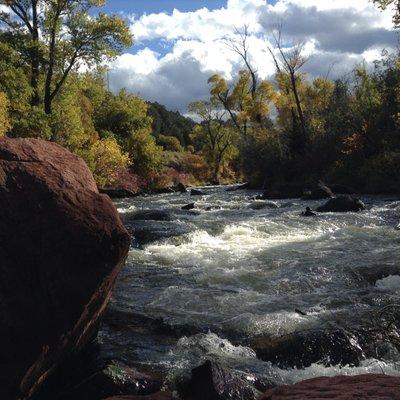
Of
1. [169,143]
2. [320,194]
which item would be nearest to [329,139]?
[320,194]

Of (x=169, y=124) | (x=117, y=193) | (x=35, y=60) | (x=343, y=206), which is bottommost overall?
(x=117, y=193)

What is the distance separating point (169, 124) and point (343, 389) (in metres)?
111

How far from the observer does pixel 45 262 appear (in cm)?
483

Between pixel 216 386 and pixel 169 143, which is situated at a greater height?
pixel 216 386

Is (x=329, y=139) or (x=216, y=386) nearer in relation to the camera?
(x=216, y=386)

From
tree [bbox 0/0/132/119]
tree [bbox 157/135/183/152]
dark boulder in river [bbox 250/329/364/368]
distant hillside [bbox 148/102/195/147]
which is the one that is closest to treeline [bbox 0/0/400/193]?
tree [bbox 0/0/132/119]

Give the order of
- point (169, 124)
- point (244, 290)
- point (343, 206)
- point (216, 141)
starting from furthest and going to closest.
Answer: point (169, 124)
point (216, 141)
point (343, 206)
point (244, 290)

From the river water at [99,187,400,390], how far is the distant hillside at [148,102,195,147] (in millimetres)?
83568

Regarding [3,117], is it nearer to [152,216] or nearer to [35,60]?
[35,60]

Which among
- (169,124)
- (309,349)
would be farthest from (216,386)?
(169,124)

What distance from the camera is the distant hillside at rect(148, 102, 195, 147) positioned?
105 m

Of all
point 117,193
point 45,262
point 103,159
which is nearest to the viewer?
point 45,262

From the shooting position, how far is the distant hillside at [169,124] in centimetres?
10461

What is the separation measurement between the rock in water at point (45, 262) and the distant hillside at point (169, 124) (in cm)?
9180
